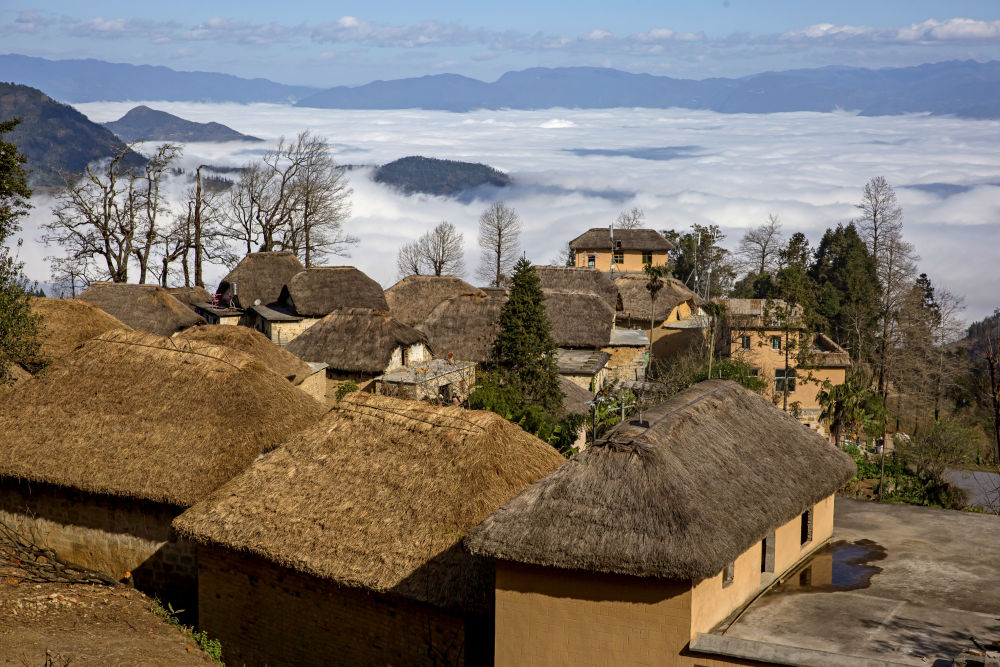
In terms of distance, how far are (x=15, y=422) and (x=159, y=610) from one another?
5.11 meters

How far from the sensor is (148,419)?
672 inches

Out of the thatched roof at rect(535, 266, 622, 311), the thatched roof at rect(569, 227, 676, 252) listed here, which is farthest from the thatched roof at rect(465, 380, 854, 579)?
the thatched roof at rect(569, 227, 676, 252)

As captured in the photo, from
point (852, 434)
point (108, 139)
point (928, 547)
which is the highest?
point (108, 139)

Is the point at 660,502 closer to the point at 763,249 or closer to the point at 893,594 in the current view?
the point at 893,594

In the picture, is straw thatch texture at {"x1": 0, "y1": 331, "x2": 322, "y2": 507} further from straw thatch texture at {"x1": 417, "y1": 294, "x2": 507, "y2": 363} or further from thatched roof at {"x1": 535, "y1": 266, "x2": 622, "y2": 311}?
thatched roof at {"x1": 535, "y1": 266, "x2": 622, "y2": 311}

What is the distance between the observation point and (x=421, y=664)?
41.8 feet

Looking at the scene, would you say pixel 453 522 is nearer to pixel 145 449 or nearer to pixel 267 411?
pixel 267 411

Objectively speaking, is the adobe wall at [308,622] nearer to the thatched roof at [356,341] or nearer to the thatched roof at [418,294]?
the thatched roof at [356,341]

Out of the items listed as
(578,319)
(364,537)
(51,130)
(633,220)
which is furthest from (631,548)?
(51,130)

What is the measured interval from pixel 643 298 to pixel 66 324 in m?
33.6

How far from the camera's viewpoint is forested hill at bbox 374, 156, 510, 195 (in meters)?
158

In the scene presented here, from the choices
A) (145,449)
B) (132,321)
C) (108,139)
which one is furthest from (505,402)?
(108,139)

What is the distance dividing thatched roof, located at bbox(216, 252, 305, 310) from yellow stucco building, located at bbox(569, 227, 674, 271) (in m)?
30.7

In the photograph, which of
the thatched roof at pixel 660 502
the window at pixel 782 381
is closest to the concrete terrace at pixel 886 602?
the thatched roof at pixel 660 502
